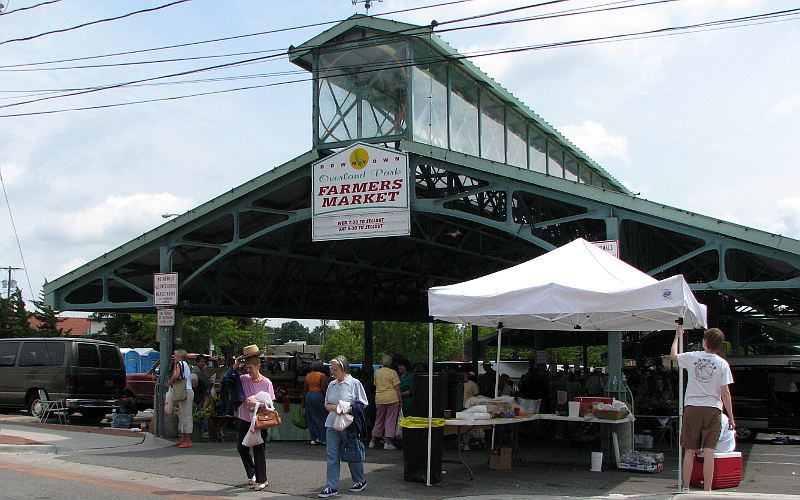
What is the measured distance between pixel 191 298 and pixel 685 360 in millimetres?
18330

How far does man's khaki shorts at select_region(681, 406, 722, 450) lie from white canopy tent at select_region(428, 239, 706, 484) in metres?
1.33

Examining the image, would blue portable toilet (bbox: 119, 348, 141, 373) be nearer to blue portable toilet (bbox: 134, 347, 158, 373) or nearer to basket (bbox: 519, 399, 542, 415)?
blue portable toilet (bbox: 134, 347, 158, 373)

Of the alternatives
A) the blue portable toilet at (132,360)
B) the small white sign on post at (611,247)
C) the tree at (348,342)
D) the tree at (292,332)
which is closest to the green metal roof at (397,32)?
the small white sign on post at (611,247)

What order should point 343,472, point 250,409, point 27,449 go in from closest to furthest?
point 250,409
point 343,472
point 27,449

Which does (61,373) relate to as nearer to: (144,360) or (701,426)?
(701,426)

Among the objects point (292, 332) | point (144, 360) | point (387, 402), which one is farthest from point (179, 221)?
point (292, 332)

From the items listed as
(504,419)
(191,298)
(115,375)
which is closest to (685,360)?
(504,419)

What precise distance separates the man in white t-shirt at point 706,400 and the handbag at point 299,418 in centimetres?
903

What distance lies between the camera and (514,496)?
33.1 feet

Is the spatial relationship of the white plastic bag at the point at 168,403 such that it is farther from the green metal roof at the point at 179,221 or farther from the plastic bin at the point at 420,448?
the plastic bin at the point at 420,448

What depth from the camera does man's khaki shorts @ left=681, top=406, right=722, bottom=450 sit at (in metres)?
9.23

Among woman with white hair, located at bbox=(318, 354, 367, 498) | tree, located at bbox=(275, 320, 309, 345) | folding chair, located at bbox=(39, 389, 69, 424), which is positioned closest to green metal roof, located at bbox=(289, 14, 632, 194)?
woman with white hair, located at bbox=(318, 354, 367, 498)

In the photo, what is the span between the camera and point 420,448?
11203 millimetres

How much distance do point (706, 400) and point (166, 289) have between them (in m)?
12.2
